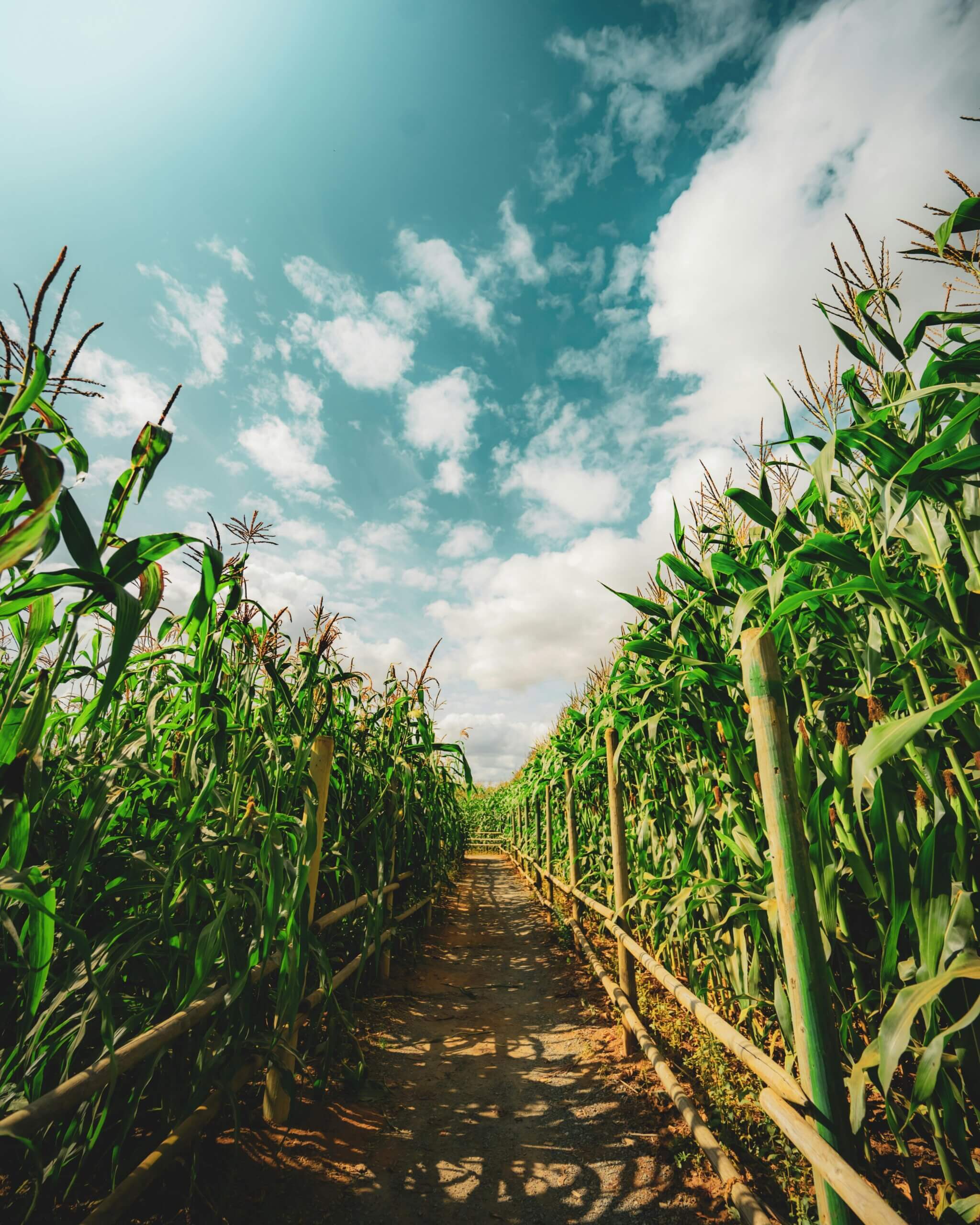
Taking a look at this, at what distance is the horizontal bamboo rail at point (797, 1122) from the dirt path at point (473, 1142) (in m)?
0.56

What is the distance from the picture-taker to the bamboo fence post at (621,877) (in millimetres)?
2576

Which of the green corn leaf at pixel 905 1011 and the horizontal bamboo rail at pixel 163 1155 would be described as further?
the horizontal bamboo rail at pixel 163 1155

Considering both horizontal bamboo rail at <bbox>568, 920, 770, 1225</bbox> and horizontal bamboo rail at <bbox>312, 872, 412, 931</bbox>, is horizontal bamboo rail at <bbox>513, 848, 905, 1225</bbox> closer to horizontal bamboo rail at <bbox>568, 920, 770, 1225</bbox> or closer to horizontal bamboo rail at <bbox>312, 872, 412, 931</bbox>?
horizontal bamboo rail at <bbox>568, 920, 770, 1225</bbox>

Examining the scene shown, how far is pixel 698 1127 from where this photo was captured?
160 centimetres

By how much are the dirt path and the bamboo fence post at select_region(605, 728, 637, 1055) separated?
282mm

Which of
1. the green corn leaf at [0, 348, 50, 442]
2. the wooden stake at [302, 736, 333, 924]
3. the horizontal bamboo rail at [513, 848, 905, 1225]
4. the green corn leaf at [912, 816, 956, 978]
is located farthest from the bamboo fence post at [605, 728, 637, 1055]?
the green corn leaf at [0, 348, 50, 442]

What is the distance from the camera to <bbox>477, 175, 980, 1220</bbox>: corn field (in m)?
0.97

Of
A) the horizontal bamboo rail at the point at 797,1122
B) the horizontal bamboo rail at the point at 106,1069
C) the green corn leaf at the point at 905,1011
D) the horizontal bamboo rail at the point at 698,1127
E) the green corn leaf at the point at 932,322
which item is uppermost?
the green corn leaf at the point at 932,322

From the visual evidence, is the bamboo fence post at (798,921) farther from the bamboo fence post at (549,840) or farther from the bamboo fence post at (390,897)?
the bamboo fence post at (549,840)

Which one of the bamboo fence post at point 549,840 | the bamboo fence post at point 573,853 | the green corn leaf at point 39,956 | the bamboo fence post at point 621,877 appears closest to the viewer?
the green corn leaf at point 39,956

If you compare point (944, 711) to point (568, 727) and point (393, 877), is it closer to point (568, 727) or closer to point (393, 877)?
point (393, 877)

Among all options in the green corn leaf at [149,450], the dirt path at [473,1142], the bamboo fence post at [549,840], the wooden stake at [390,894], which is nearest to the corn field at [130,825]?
the green corn leaf at [149,450]

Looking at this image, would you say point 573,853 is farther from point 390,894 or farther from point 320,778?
point 320,778

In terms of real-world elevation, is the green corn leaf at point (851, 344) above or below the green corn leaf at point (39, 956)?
above
